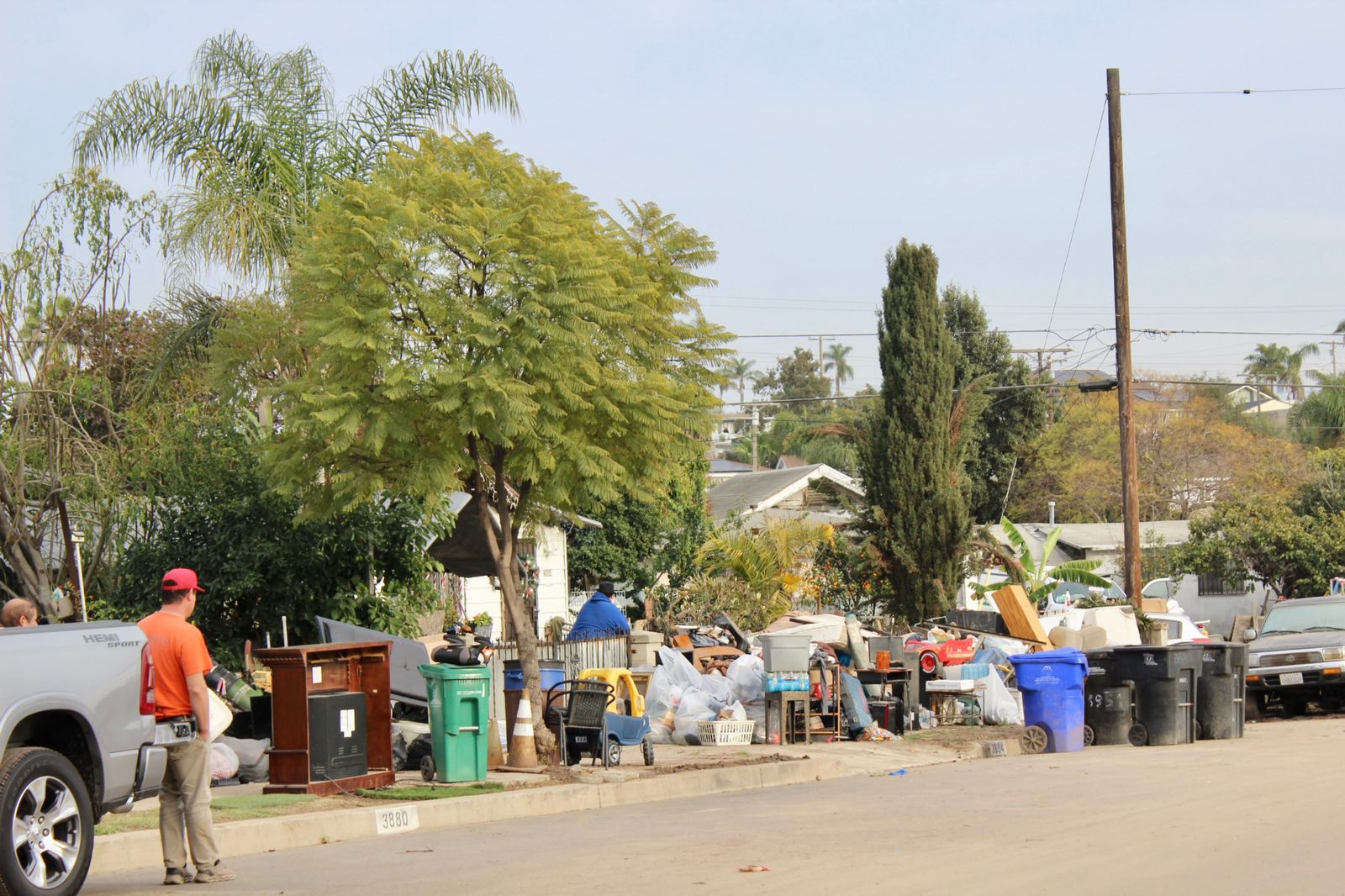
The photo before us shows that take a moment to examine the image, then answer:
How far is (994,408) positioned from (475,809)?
134 ft

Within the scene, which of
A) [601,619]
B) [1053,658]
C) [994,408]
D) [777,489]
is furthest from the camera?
[994,408]

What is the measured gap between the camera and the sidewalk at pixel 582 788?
983 centimetres

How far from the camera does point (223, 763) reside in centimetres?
1277

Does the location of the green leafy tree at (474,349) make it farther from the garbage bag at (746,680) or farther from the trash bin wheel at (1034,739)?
the trash bin wheel at (1034,739)

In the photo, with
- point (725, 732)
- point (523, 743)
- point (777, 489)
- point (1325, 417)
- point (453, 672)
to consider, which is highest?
point (1325, 417)

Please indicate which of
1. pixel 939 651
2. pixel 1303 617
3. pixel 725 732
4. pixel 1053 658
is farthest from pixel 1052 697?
pixel 1303 617

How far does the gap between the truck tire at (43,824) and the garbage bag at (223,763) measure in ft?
16.3

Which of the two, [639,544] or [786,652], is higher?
[639,544]

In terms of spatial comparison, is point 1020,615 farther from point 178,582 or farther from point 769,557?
point 178,582

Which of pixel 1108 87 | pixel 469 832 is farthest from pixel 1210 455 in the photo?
pixel 469 832

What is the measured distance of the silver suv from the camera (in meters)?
21.2

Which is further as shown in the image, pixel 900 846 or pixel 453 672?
pixel 453 672

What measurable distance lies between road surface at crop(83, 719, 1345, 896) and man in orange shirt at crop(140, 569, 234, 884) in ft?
1.15

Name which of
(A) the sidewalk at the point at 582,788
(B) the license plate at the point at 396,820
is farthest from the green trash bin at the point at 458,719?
(B) the license plate at the point at 396,820
